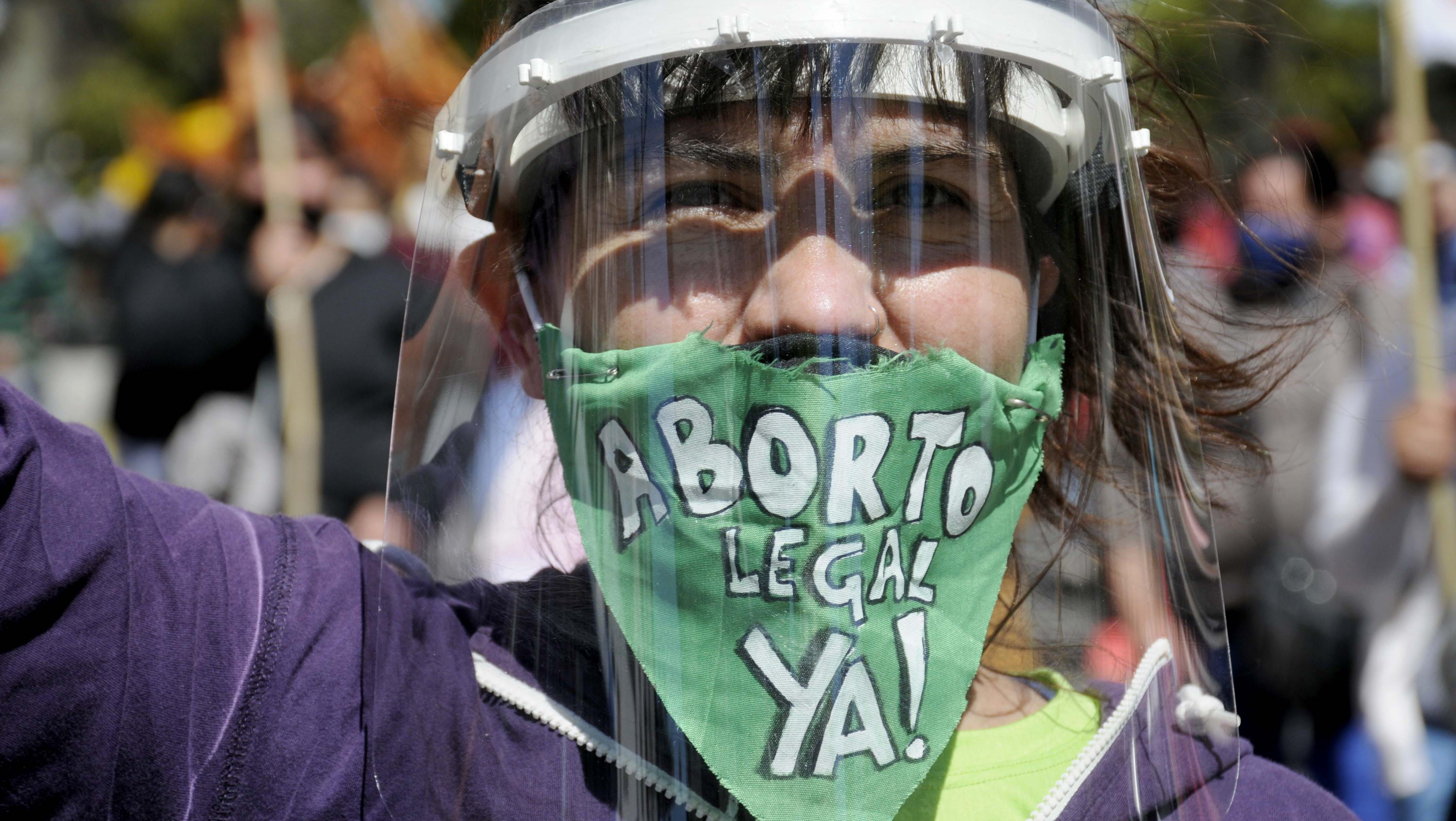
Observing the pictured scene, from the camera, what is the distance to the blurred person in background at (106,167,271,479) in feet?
16.0

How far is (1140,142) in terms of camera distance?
1347 millimetres

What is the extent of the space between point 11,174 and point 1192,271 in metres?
12.8

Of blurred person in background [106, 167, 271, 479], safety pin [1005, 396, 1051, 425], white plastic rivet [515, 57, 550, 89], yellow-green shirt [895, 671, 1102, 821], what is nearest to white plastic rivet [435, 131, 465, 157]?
white plastic rivet [515, 57, 550, 89]

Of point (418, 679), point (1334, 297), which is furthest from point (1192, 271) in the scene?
point (418, 679)

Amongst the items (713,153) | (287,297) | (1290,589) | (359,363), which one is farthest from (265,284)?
(713,153)

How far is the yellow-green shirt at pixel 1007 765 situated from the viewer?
1.25 m

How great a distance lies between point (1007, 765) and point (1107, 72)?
712 mm

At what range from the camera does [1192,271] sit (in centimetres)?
186

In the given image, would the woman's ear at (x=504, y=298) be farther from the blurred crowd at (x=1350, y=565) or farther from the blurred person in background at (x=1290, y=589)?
the blurred person in background at (x=1290, y=589)

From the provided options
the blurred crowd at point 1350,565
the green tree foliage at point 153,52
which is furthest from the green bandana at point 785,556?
the green tree foliage at point 153,52

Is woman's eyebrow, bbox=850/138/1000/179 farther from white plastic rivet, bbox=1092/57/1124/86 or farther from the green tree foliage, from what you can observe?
the green tree foliage

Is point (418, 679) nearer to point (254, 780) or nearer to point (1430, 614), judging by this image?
point (254, 780)

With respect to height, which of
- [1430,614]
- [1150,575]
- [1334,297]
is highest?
[1334,297]

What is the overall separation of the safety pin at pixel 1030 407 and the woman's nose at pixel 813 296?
0.18 m
